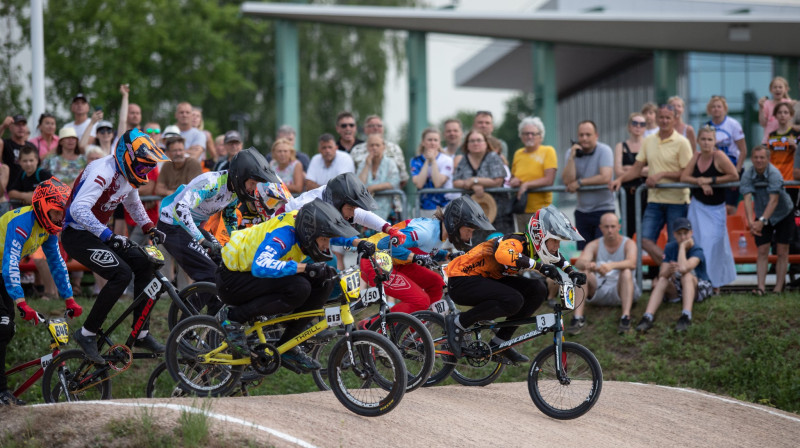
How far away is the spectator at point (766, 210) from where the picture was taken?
38.9 feet

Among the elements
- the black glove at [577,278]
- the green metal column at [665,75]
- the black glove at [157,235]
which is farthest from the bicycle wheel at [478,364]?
the green metal column at [665,75]

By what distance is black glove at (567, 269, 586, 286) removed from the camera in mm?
8383

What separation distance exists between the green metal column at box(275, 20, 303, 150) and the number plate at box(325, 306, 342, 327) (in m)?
14.9

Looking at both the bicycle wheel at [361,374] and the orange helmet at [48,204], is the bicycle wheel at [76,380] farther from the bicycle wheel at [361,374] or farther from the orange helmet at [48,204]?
the bicycle wheel at [361,374]

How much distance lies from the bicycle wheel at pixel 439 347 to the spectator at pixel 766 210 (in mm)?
4874

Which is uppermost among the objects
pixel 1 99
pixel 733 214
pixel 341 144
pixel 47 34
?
pixel 47 34

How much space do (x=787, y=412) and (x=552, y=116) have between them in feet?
49.9

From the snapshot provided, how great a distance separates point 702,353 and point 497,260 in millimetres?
3772

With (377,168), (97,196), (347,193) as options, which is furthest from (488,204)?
(97,196)

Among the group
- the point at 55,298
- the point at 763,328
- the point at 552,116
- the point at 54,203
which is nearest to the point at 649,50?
the point at 552,116

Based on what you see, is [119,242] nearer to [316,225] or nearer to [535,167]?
[316,225]

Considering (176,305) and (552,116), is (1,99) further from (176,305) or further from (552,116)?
(176,305)

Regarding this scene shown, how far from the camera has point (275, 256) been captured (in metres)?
7.67

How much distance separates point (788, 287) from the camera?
40.0 ft
